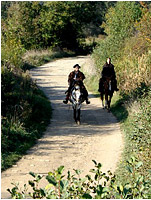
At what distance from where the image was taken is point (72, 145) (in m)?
12.1

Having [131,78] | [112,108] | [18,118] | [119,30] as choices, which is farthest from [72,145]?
[119,30]

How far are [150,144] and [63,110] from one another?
8.80m

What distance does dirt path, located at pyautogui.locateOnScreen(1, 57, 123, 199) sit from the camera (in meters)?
10.0

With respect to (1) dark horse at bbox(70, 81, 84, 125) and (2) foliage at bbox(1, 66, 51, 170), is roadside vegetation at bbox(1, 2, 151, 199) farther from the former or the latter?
(1) dark horse at bbox(70, 81, 84, 125)

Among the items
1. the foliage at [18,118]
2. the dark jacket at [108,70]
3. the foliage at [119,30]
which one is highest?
the foliage at [119,30]

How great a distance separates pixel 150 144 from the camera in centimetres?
895

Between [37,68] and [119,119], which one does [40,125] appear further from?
[37,68]

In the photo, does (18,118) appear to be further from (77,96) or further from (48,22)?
(48,22)

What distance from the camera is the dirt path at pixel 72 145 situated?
10.0 meters

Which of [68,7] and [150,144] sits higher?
[68,7]

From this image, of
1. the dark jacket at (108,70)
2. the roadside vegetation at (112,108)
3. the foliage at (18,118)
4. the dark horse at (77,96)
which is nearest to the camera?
the roadside vegetation at (112,108)

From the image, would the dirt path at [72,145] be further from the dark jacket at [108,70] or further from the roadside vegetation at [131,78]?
the dark jacket at [108,70]

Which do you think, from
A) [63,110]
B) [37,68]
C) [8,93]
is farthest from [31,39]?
[8,93]

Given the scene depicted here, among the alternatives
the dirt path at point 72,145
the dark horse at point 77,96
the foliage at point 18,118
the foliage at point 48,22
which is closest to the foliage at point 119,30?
the dirt path at point 72,145
